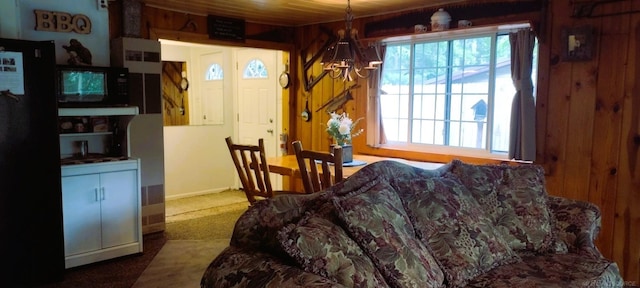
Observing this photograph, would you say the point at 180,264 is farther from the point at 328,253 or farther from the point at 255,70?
the point at 255,70

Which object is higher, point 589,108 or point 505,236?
point 589,108

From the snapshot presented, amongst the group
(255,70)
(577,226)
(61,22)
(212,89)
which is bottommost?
(577,226)

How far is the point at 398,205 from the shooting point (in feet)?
6.86

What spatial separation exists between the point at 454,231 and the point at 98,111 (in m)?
2.74

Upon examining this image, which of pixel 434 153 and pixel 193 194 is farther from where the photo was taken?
pixel 193 194

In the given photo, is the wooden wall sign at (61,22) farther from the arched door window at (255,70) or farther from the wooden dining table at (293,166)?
the arched door window at (255,70)

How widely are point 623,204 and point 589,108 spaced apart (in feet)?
2.34

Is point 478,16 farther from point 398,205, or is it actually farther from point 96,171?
point 96,171

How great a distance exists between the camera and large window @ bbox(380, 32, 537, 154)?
3885 mm

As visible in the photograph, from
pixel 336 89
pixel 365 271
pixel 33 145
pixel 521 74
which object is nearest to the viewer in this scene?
pixel 365 271

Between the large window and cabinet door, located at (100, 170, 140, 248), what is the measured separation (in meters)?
2.53

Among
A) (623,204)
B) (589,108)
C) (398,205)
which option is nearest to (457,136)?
(589,108)

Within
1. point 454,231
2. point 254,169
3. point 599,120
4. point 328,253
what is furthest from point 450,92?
point 328,253

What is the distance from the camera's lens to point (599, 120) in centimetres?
325
